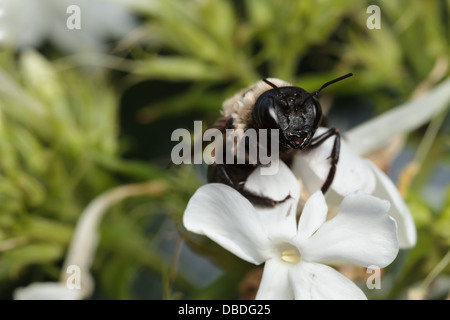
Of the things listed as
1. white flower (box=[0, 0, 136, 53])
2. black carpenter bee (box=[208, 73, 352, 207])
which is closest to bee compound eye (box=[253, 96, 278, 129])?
black carpenter bee (box=[208, 73, 352, 207])

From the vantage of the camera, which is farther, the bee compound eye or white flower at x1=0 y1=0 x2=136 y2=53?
white flower at x1=0 y1=0 x2=136 y2=53

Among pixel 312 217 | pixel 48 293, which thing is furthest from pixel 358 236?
pixel 48 293

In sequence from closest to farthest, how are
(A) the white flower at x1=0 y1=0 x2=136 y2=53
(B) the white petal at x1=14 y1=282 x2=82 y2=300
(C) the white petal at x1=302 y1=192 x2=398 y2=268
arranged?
1. (C) the white petal at x1=302 y1=192 x2=398 y2=268
2. (B) the white petal at x1=14 y1=282 x2=82 y2=300
3. (A) the white flower at x1=0 y1=0 x2=136 y2=53

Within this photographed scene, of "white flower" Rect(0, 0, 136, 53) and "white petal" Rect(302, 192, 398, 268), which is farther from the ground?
"white flower" Rect(0, 0, 136, 53)

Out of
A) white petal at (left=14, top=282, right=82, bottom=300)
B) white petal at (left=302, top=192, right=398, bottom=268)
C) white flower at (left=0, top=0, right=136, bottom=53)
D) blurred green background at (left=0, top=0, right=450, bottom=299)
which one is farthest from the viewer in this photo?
white flower at (left=0, top=0, right=136, bottom=53)

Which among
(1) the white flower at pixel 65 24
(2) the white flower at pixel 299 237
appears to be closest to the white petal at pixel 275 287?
(2) the white flower at pixel 299 237

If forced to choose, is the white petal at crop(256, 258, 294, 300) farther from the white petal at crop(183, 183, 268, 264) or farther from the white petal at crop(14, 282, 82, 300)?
the white petal at crop(14, 282, 82, 300)

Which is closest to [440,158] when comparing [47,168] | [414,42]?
[414,42]
